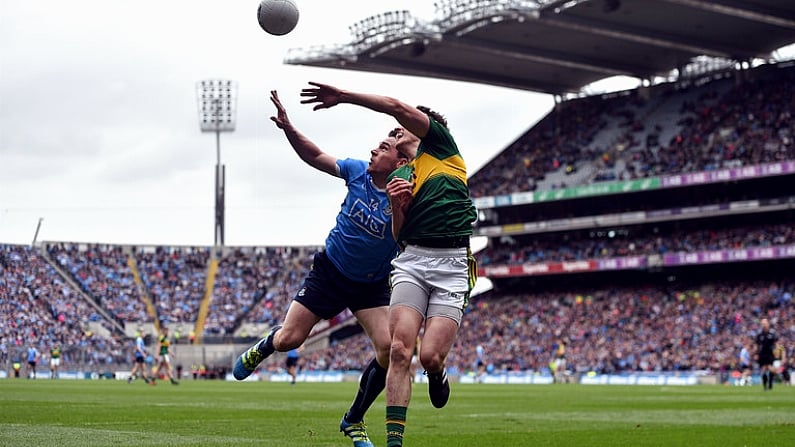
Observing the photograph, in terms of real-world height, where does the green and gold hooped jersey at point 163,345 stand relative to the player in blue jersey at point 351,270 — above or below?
below

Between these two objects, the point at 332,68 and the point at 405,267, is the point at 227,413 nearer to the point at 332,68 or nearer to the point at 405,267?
the point at 405,267

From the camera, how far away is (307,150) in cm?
984

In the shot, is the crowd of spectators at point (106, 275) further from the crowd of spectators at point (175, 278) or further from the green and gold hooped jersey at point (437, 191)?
the green and gold hooped jersey at point (437, 191)

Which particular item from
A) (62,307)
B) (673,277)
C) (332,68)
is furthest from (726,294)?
(62,307)

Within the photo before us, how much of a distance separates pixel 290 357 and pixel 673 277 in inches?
980

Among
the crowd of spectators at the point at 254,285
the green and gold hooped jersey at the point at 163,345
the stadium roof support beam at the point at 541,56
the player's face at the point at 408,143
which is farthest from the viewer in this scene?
the crowd of spectators at the point at 254,285

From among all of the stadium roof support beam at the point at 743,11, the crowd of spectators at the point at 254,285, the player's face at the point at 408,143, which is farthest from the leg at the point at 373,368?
the crowd of spectators at the point at 254,285

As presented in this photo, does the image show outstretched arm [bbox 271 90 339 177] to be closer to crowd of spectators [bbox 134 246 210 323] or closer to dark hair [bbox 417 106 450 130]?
dark hair [bbox 417 106 450 130]

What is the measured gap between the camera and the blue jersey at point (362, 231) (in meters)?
9.34

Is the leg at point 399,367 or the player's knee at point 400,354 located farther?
the player's knee at point 400,354

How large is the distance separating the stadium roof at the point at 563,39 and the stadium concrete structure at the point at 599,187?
4.5 inches

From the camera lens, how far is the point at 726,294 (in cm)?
5106

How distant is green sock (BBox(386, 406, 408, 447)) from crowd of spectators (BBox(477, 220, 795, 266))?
1780 inches

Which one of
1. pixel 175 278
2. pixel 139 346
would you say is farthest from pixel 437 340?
pixel 175 278
